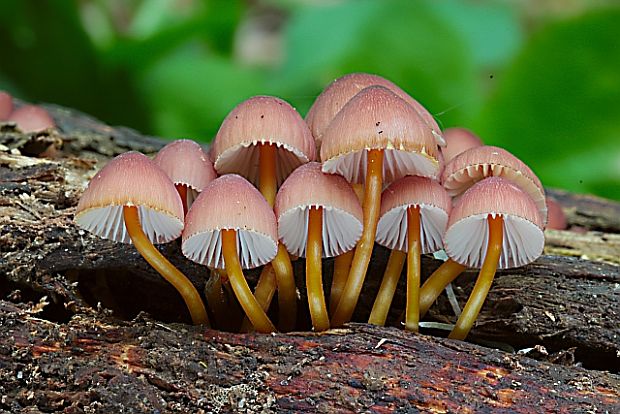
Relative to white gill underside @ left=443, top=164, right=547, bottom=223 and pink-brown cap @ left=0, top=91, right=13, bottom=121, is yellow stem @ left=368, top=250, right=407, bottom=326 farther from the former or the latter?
pink-brown cap @ left=0, top=91, right=13, bottom=121

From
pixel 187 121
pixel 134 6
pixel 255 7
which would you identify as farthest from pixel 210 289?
pixel 255 7

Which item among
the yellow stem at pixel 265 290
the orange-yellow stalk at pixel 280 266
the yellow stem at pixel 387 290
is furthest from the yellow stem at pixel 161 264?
the yellow stem at pixel 387 290

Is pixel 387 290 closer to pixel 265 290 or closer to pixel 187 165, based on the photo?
pixel 265 290

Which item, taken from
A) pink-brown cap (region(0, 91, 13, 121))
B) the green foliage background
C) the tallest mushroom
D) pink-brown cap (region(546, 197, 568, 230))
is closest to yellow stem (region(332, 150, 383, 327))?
the tallest mushroom

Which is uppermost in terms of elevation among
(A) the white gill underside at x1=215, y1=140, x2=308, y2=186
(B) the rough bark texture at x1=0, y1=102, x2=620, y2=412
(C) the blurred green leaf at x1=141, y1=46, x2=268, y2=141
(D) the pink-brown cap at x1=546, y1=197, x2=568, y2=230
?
(C) the blurred green leaf at x1=141, y1=46, x2=268, y2=141

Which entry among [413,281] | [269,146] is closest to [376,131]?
[269,146]
